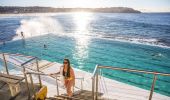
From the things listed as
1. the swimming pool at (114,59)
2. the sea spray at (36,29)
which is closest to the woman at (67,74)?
the swimming pool at (114,59)

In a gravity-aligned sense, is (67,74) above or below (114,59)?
above

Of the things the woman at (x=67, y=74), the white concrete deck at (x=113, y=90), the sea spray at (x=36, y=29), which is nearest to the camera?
the woman at (x=67, y=74)

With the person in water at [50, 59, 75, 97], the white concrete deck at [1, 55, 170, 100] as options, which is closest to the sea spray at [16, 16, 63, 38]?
the white concrete deck at [1, 55, 170, 100]

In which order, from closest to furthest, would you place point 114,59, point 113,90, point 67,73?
point 67,73 < point 113,90 < point 114,59

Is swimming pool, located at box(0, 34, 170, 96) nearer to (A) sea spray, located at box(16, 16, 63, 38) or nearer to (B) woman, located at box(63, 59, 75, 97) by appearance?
(B) woman, located at box(63, 59, 75, 97)

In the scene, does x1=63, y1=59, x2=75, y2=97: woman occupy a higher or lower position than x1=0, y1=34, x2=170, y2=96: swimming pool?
higher

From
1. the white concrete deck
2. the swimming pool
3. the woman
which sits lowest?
the swimming pool

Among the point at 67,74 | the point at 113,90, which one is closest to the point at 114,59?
the point at 113,90

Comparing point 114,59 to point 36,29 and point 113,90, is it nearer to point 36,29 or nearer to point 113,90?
point 113,90

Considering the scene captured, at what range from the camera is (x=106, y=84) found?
11.5m

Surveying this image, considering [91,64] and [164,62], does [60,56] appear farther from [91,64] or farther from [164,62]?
[164,62]

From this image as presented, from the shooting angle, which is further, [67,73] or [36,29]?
[36,29]

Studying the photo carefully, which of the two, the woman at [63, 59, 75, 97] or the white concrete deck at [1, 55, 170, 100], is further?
the white concrete deck at [1, 55, 170, 100]

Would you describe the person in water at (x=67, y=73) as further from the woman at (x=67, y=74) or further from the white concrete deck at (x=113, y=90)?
the white concrete deck at (x=113, y=90)
